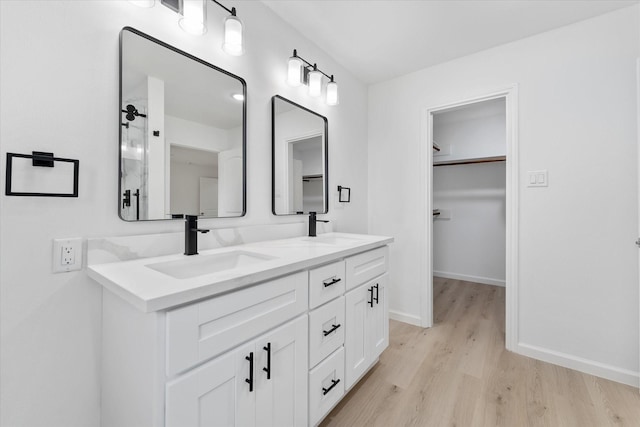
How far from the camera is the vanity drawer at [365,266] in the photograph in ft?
4.87

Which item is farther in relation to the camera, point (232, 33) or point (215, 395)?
point (232, 33)

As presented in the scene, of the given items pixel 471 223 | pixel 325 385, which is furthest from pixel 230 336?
pixel 471 223

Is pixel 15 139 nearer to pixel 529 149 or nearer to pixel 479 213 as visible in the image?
pixel 529 149

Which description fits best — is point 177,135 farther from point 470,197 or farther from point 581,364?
point 470,197

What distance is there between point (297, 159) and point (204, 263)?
A: 1002mm

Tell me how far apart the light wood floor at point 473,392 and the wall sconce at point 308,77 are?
192 cm

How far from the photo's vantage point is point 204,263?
4.05 feet

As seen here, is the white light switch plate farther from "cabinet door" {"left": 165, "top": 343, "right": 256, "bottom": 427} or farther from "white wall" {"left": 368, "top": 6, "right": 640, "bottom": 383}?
"cabinet door" {"left": 165, "top": 343, "right": 256, "bottom": 427}

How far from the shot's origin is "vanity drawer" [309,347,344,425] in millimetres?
1223

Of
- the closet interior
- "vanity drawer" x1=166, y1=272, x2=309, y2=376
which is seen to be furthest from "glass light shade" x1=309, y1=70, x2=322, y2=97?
the closet interior

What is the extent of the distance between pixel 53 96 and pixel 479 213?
13.6 feet

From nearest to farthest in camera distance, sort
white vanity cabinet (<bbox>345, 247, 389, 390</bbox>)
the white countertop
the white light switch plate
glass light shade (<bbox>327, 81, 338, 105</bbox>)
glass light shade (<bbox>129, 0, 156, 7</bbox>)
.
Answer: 1. the white countertop
2. glass light shade (<bbox>129, 0, 156, 7</bbox>)
3. white vanity cabinet (<bbox>345, 247, 389, 390</bbox>)
4. the white light switch plate
5. glass light shade (<bbox>327, 81, 338, 105</bbox>)

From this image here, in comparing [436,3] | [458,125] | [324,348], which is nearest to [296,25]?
[436,3]

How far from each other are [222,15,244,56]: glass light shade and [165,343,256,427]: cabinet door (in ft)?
4.43
